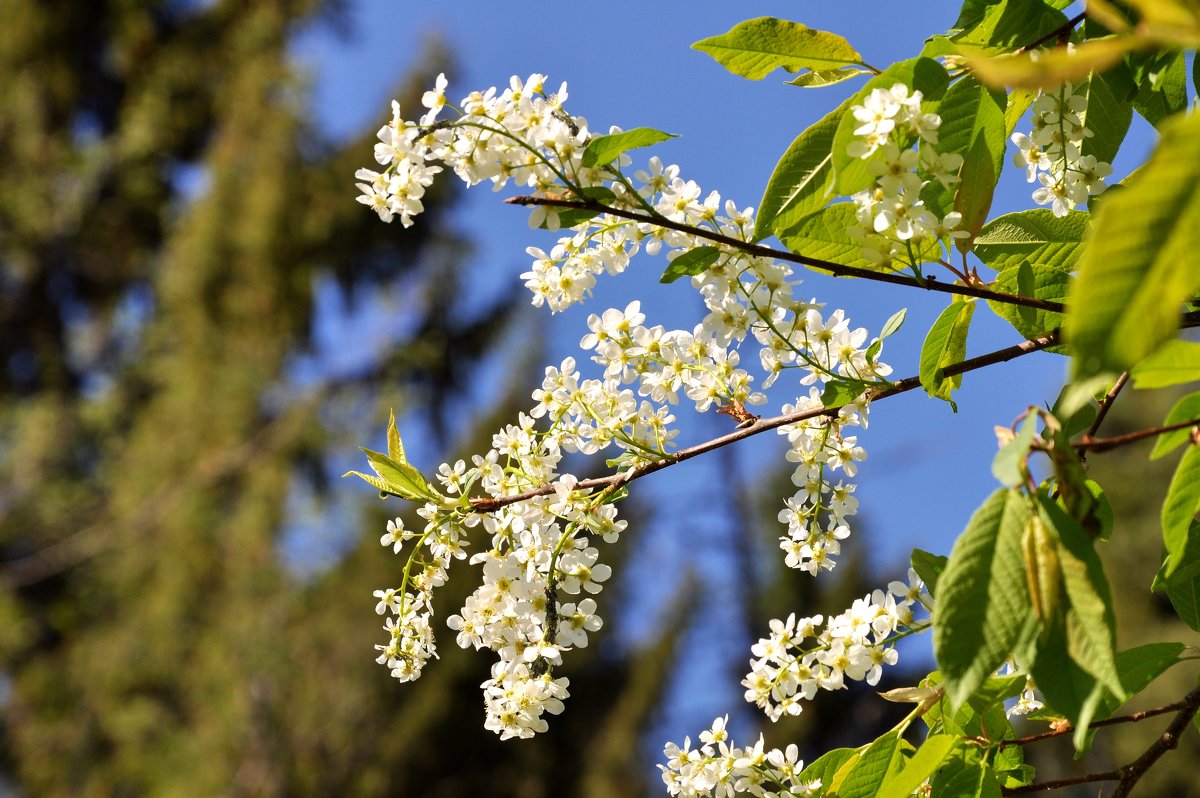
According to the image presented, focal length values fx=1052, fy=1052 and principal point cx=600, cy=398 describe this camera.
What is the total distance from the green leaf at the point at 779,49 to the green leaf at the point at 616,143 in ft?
0.45

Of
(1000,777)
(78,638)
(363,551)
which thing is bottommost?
(1000,777)

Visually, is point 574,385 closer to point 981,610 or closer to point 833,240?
point 833,240

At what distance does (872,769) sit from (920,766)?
0.12 m

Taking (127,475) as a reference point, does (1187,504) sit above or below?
below

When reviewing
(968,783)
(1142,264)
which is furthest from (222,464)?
(1142,264)

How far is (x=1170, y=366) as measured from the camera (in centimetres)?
64

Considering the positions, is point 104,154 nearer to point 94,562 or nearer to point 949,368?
point 94,562

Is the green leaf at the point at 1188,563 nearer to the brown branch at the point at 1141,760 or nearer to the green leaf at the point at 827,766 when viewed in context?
the brown branch at the point at 1141,760

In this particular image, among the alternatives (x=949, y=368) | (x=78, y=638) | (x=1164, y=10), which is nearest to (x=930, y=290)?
(x=949, y=368)

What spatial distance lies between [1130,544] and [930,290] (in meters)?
12.8

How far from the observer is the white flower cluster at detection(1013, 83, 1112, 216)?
3.03 ft

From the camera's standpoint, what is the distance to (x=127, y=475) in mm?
11219

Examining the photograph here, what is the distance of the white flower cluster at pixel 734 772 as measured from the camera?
3.01 ft

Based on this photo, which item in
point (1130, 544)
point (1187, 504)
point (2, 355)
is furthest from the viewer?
point (2, 355)
